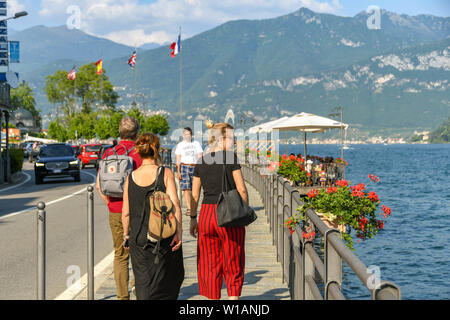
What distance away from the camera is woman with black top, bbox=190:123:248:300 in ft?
18.9

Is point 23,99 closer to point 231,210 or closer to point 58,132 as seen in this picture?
point 58,132

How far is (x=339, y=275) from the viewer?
423 cm

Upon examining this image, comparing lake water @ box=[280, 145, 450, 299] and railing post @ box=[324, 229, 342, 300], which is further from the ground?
railing post @ box=[324, 229, 342, 300]

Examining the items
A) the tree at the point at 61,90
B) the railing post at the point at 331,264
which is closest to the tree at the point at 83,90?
→ the tree at the point at 61,90

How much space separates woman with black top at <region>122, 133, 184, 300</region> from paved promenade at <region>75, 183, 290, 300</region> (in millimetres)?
1867

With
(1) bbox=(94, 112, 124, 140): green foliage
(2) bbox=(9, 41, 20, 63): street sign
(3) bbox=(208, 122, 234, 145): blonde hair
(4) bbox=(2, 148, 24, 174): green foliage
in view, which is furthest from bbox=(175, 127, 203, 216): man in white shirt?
(1) bbox=(94, 112, 124, 140): green foliage

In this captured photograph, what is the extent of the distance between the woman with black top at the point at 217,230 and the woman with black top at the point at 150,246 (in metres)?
0.56

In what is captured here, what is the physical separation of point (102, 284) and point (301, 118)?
21747 millimetres

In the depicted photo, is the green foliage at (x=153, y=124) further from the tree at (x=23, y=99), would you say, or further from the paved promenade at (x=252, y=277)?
the tree at (x=23, y=99)

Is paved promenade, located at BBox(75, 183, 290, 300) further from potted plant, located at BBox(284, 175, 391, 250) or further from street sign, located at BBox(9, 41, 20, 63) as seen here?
street sign, located at BBox(9, 41, 20, 63)

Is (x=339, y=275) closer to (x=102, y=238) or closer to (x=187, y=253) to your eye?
(x=187, y=253)

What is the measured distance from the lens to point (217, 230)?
573 cm

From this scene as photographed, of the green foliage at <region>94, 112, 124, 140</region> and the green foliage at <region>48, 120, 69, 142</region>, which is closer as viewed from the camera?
the green foliage at <region>94, 112, 124, 140</region>
